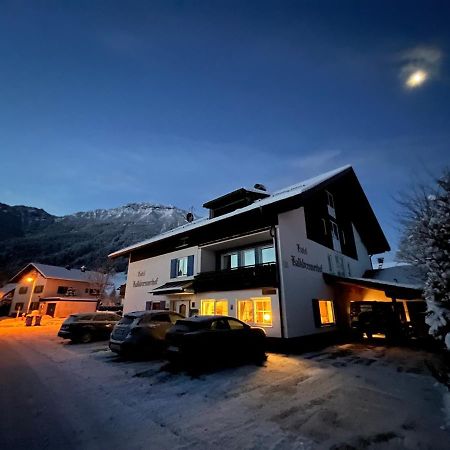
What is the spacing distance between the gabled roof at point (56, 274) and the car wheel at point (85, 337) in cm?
3255

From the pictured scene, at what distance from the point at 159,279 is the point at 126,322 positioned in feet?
31.7

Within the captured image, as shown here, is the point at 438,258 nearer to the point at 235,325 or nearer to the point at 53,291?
the point at 235,325

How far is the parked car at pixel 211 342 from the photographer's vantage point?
798 cm

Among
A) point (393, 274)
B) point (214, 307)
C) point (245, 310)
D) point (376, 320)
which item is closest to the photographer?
point (245, 310)

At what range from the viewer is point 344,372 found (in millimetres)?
8203

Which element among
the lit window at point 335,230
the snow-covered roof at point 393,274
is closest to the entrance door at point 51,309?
the lit window at point 335,230

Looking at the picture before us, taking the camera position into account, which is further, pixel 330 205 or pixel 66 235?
pixel 66 235

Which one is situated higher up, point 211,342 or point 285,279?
point 285,279

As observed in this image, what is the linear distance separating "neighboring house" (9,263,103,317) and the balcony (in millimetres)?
31800

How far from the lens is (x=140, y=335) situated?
9.99 meters

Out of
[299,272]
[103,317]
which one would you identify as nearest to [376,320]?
[299,272]

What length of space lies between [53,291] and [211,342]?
43139 millimetres

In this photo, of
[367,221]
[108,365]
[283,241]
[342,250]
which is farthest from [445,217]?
[367,221]

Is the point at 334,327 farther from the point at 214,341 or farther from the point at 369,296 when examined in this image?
the point at 214,341
